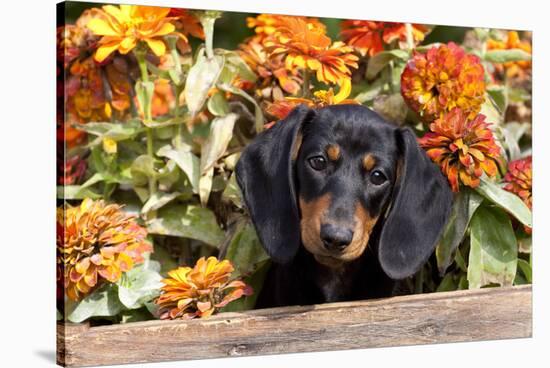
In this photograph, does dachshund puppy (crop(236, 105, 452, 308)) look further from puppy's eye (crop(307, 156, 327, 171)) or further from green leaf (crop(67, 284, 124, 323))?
green leaf (crop(67, 284, 124, 323))

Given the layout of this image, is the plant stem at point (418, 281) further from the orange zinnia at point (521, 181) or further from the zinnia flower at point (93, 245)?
the zinnia flower at point (93, 245)

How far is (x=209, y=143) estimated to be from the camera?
5.40 meters

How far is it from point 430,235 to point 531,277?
1044 millimetres

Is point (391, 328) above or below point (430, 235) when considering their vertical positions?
below

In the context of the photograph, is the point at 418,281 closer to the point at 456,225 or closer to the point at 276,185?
the point at 456,225

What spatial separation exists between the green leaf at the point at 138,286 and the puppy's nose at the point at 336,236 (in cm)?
96

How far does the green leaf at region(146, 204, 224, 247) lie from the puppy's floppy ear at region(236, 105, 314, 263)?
0.43 m

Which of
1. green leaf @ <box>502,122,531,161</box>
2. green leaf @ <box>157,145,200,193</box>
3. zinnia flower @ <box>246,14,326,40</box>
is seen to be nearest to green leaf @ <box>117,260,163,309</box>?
green leaf @ <box>157,145,200,193</box>

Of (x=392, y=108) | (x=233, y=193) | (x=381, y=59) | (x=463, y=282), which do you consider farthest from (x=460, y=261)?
(x=233, y=193)

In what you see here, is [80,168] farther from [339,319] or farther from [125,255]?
[339,319]

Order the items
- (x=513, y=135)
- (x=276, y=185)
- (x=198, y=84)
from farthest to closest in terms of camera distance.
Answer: (x=513, y=135)
(x=198, y=84)
(x=276, y=185)

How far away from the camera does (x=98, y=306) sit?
5.07m

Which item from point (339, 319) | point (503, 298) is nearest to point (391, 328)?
point (339, 319)

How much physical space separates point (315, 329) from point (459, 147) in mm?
1174
